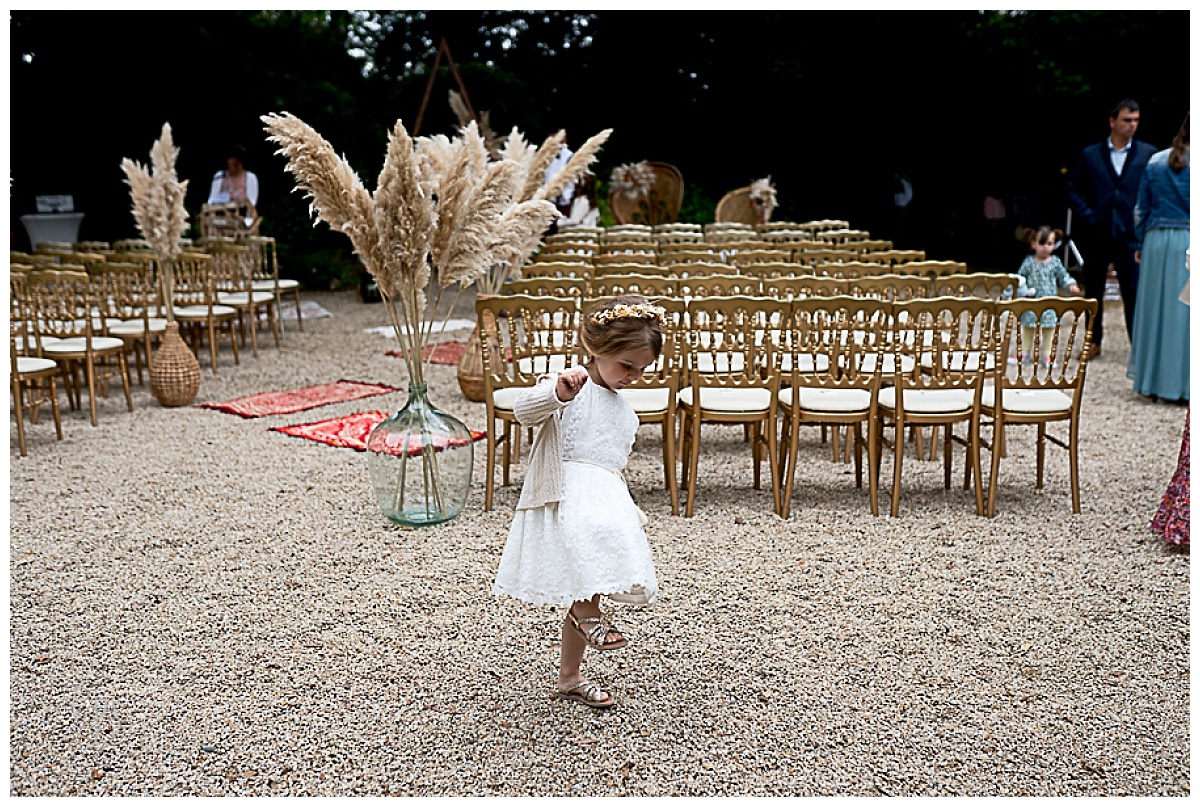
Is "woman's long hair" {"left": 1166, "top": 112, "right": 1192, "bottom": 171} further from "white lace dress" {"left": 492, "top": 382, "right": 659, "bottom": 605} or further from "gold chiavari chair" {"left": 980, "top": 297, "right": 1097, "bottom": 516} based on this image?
"white lace dress" {"left": 492, "top": 382, "right": 659, "bottom": 605}

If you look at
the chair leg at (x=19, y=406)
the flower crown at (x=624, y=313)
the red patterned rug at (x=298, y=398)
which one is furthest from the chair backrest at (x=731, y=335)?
the chair leg at (x=19, y=406)

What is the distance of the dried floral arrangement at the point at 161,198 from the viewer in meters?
6.74

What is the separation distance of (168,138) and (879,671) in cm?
544

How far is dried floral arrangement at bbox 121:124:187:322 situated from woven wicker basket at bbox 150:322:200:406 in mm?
556

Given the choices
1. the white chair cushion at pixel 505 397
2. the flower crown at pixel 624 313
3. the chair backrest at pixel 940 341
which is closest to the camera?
the flower crown at pixel 624 313

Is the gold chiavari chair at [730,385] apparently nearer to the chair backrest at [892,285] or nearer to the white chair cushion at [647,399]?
the white chair cushion at [647,399]

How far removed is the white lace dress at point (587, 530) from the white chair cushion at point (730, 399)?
1912 millimetres

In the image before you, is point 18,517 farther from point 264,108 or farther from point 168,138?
point 264,108

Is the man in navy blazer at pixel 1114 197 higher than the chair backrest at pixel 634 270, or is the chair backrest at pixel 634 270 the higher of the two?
the man in navy blazer at pixel 1114 197

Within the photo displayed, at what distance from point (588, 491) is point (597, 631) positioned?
0.36m

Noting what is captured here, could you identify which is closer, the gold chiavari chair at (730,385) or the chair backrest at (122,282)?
the gold chiavari chair at (730,385)

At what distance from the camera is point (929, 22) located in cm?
1551

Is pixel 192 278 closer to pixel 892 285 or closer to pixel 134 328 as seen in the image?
pixel 134 328
